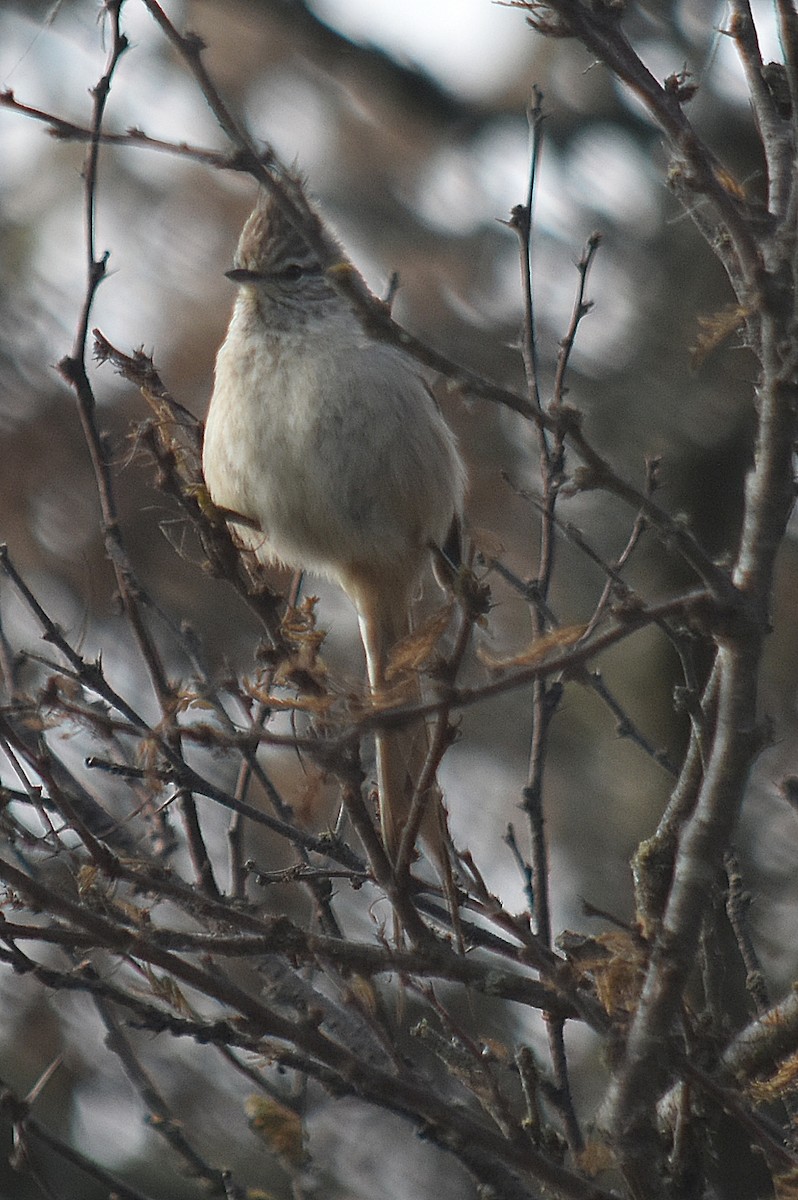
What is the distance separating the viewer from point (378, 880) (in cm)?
245

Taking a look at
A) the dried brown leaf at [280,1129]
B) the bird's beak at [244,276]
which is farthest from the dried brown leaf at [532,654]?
the bird's beak at [244,276]

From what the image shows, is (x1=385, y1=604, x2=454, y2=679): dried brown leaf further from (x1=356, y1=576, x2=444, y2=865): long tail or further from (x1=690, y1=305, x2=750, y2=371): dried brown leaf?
(x1=690, y1=305, x2=750, y2=371): dried brown leaf

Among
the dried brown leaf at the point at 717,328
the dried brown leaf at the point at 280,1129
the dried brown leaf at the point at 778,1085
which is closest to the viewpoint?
the dried brown leaf at the point at 717,328

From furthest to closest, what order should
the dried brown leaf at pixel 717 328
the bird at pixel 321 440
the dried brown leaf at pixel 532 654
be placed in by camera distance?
the bird at pixel 321 440 < the dried brown leaf at pixel 717 328 < the dried brown leaf at pixel 532 654

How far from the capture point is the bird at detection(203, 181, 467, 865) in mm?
3963

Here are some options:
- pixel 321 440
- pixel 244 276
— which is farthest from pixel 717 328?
pixel 244 276

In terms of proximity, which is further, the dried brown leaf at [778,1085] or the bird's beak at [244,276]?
the bird's beak at [244,276]

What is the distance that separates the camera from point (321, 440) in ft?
12.9

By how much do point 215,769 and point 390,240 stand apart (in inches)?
192

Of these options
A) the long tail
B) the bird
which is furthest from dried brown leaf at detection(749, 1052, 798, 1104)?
the bird

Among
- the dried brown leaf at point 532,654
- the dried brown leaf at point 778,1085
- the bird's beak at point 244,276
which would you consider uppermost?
the bird's beak at point 244,276

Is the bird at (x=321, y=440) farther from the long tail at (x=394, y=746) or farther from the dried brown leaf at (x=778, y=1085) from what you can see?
the dried brown leaf at (x=778, y=1085)

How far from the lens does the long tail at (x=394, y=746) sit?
9.27ft

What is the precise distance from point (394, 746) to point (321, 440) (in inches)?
34.6
